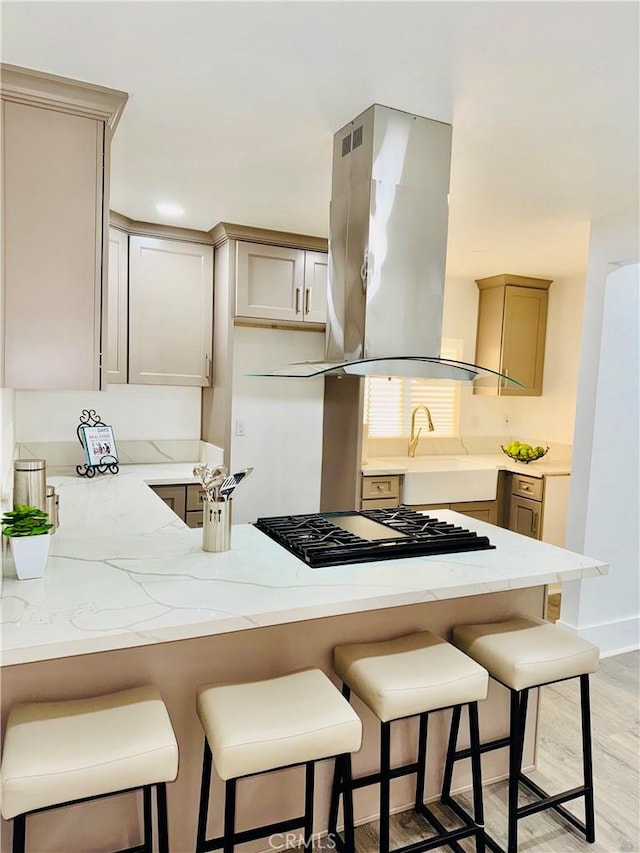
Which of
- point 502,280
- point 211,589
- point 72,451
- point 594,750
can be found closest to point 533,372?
point 502,280

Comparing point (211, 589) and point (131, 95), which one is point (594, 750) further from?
point (131, 95)

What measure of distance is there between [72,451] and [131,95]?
244 centimetres

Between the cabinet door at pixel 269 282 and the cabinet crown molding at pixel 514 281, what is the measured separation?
1941 millimetres

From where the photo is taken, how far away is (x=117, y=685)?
5.33 feet

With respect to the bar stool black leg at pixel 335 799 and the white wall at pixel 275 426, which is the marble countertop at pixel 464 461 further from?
the bar stool black leg at pixel 335 799

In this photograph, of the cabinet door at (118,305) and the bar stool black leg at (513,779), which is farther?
the cabinet door at (118,305)

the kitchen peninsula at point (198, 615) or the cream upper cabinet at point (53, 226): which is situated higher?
the cream upper cabinet at point (53, 226)

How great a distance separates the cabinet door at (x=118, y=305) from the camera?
362 centimetres

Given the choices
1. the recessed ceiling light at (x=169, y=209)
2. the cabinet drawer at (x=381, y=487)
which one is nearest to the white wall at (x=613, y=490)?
the cabinet drawer at (x=381, y=487)

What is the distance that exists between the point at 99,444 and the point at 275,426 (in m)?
1.20

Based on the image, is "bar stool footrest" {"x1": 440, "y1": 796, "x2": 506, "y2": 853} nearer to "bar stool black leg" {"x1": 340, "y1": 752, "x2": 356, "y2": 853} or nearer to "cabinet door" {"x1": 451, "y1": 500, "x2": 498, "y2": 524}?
"bar stool black leg" {"x1": 340, "y1": 752, "x2": 356, "y2": 853}

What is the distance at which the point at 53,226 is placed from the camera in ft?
6.72

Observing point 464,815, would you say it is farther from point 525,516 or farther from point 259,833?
point 525,516

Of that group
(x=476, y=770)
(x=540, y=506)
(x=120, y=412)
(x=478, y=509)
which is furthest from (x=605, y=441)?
(x=120, y=412)
